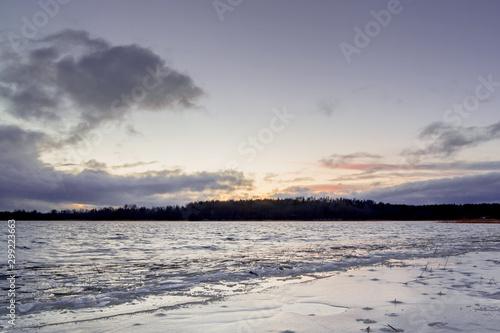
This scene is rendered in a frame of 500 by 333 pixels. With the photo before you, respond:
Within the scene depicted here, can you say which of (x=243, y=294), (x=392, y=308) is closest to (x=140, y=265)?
(x=243, y=294)

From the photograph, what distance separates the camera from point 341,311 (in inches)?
303

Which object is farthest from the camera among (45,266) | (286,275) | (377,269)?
(45,266)

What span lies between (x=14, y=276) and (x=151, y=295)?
8.18 meters

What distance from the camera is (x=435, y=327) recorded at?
247 inches

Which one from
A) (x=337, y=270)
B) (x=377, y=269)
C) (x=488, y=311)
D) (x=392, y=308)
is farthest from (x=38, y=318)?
(x=377, y=269)

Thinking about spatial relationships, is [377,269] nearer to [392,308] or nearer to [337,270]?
[337,270]

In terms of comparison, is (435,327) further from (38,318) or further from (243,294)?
(38,318)

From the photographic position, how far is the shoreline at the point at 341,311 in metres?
6.52

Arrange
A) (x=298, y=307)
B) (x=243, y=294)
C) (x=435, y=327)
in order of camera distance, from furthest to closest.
Result: (x=243, y=294) → (x=298, y=307) → (x=435, y=327)

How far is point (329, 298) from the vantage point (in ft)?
30.1

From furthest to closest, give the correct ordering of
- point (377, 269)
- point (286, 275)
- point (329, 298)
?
point (377, 269) < point (286, 275) < point (329, 298)

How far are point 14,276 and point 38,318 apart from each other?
27.8ft

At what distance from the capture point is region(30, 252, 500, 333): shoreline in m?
6.52

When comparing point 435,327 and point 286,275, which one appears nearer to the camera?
point 435,327
